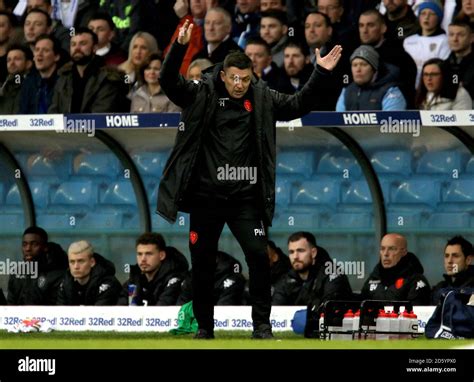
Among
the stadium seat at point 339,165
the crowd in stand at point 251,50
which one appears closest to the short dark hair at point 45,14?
the crowd in stand at point 251,50

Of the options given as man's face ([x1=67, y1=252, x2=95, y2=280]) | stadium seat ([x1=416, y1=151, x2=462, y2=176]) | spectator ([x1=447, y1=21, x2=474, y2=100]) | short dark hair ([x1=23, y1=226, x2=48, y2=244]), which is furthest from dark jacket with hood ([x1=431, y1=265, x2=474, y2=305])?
short dark hair ([x1=23, y1=226, x2=48, y2=244])

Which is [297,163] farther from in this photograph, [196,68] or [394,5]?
[394,5]

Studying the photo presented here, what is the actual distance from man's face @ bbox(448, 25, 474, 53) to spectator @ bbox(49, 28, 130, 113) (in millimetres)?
3396

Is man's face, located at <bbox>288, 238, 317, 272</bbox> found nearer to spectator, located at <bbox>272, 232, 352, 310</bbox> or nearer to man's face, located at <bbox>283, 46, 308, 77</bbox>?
spectator, located at <bbox>272, 232, 352, 310</bbox>

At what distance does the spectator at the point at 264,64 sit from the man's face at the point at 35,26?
2872 mm

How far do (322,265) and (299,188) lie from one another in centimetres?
117

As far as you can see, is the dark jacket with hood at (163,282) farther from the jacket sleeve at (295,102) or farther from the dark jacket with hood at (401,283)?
the jacket sleeve at (295,102)

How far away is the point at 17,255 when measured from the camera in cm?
1612

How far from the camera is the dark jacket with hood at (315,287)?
14.1 meters

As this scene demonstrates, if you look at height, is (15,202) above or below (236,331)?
above
